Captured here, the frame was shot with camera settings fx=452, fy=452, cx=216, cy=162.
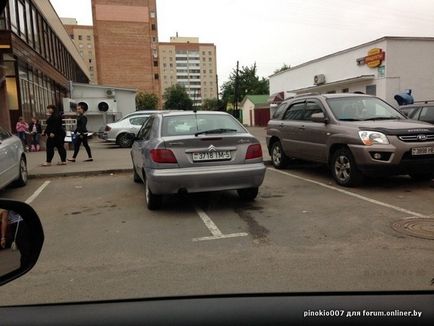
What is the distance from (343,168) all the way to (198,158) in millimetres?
3217

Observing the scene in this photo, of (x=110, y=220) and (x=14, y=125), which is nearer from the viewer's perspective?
(x=110, y=220)

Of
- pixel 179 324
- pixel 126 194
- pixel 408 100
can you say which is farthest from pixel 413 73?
pixel 179 324

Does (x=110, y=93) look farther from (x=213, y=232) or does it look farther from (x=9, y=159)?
(x=213, y=232)

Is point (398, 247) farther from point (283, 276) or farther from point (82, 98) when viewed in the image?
point (82, 98)

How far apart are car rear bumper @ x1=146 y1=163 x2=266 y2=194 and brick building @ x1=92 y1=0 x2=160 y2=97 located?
246 ft

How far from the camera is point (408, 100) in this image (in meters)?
19.7

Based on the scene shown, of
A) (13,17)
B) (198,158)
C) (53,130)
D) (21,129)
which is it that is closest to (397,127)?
(198,158)

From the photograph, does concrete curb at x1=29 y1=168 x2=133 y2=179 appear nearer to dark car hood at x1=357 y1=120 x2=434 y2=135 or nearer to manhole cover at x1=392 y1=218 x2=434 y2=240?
dark car hood at x1=357 y1=120 x2=434 y2=135

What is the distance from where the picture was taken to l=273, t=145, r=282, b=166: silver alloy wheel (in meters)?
11.0

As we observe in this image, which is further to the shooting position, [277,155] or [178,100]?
[178,100]

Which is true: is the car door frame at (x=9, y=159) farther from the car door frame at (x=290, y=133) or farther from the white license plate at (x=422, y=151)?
the white license plate at (x=422, y=151)

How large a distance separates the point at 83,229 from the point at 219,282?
2.77 meters

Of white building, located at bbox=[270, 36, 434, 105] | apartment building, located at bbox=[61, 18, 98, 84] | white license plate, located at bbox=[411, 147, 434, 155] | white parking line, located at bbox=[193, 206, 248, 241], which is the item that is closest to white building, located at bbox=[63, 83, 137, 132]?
white building, located at bbox=[270, 36, 434, 105]

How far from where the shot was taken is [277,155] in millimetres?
11195
